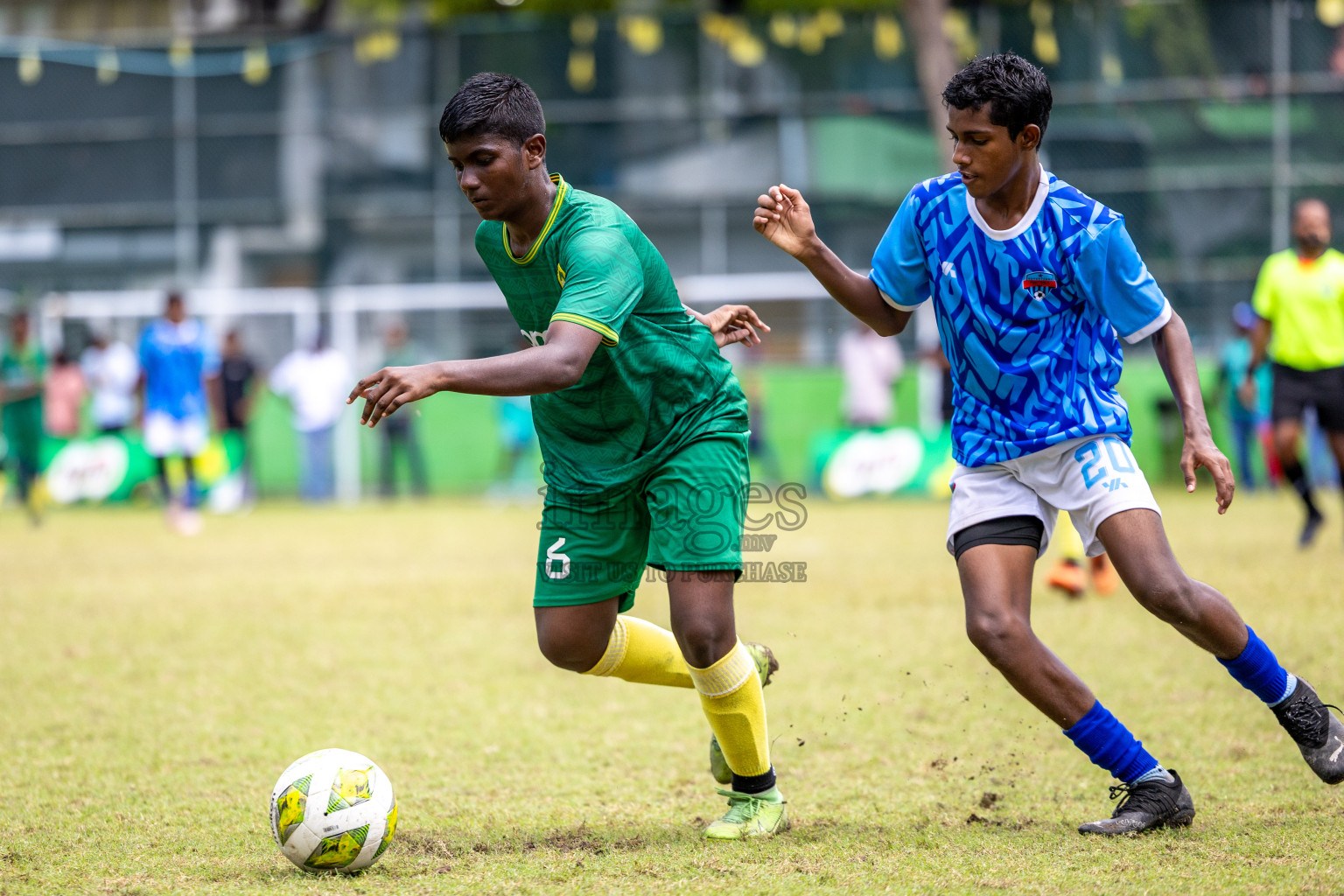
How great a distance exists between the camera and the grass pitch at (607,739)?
346cm

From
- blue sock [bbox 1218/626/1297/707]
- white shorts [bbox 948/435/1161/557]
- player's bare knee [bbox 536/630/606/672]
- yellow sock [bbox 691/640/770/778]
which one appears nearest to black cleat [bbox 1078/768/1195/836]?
blue sock [bbox 1218/626/1297/707]

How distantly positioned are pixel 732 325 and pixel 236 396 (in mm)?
13328

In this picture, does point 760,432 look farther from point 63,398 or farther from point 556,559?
point 556,559

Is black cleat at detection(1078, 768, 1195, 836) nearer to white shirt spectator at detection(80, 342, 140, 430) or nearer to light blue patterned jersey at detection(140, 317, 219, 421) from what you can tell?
light blue patterned jersey at detection(140, 317, 219, 421)

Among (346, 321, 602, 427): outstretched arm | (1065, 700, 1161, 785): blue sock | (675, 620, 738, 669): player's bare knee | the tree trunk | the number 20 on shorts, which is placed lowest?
(1065, 700, 1161, 785): blue sock

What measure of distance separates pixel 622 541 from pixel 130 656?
4.03 meters

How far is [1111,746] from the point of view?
3.62m

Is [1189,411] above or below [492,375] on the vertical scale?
below

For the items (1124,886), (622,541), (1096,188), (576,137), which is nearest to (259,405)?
(576,137)

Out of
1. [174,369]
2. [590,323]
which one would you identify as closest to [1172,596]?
[590,323]

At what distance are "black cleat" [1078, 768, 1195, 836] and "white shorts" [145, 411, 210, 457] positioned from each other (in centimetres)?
1189

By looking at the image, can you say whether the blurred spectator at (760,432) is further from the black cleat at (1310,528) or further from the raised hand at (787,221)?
the raised hand at (787,221)

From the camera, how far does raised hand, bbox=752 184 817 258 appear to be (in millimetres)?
3896

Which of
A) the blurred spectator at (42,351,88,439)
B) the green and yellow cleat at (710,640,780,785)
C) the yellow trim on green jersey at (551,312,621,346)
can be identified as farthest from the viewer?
the blurred spectator at (42,351,88,439)
